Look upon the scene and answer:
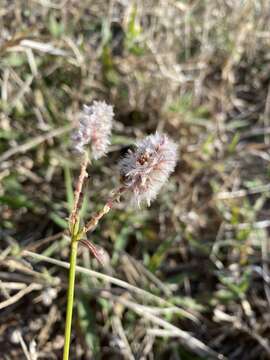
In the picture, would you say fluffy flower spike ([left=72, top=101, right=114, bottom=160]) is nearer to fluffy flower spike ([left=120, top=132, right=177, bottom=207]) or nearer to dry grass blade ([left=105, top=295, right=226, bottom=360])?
fluffy flower spike ([left=120, top=132, right=177, bottom=207])

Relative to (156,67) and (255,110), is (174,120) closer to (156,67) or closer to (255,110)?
(156,67)

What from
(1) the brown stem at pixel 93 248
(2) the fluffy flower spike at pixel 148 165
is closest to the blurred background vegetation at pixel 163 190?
(1) the brown stem at pixel 93 248

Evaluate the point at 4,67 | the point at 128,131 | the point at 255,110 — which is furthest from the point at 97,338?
the point at 255,110

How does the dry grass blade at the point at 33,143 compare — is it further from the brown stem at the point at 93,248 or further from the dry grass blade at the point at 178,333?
the brown stem at the point at 93,248

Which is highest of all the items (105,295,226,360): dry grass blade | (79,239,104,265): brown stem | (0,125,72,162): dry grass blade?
(79,239,104,265): brown stem

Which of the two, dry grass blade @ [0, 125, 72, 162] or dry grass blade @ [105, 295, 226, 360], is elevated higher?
dry grass blade @ [0, 125, 72, 162]

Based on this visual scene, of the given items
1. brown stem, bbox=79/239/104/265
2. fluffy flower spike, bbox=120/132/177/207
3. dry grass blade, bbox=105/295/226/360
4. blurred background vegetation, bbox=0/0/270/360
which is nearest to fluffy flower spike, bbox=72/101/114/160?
fluffy flower spike, bbox=120/132/177/207
